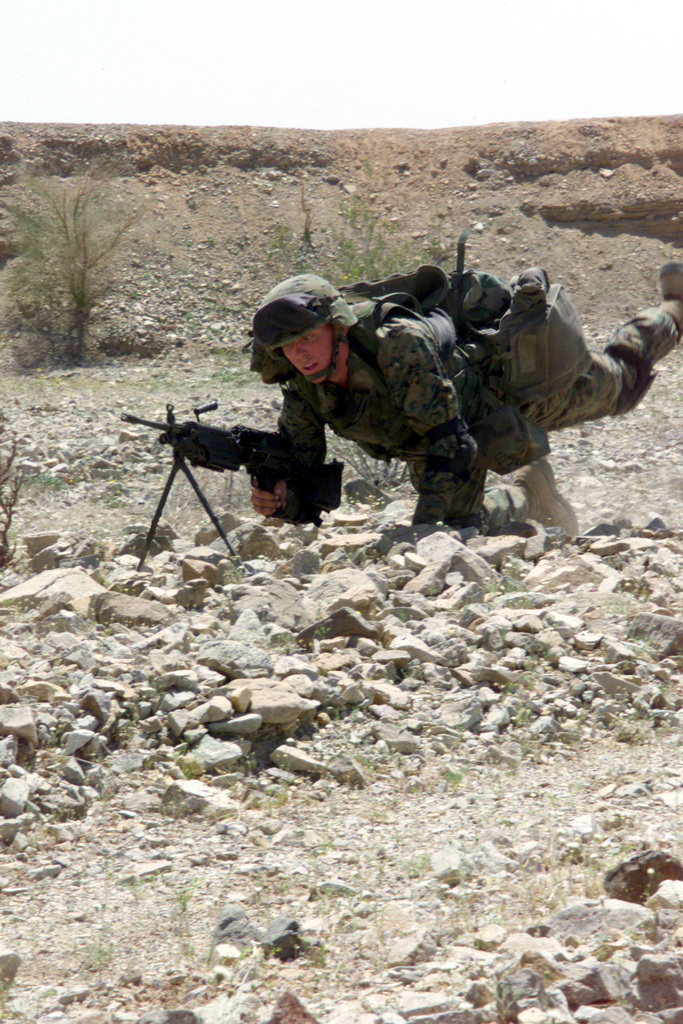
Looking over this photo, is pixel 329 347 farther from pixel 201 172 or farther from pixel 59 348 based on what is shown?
pixel 201 172

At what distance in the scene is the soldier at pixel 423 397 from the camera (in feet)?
13.5

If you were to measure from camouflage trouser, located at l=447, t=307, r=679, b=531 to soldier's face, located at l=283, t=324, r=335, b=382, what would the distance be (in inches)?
33.4

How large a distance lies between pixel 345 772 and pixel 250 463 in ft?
6.14

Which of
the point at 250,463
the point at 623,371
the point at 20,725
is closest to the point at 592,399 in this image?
the point at 623,371

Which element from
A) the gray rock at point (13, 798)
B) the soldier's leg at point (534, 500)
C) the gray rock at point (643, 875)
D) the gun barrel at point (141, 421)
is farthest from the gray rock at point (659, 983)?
the soldier's leg at point (534, 500)

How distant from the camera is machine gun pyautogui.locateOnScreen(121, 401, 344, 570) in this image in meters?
4.12

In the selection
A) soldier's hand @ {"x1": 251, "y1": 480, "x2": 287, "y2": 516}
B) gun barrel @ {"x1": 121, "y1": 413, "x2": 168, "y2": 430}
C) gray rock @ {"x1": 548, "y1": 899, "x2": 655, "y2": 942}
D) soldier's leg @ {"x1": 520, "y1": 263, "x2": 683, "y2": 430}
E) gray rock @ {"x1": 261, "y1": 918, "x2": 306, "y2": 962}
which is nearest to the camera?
gray rock @ {"x1": 548, "y1": 899, "x2": 655, "y2": 942}

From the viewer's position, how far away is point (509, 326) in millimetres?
4785

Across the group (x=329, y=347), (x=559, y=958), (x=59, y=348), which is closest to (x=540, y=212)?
(x=59, y=348)

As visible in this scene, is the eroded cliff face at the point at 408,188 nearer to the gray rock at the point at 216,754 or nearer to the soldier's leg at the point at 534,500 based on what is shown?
the soldier's leg at the point at 534,500

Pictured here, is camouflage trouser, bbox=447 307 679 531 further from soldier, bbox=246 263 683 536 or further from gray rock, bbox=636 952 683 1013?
gray rock, bbox=636 952 683 1013

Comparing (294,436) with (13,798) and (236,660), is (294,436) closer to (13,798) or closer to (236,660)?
(236,660)

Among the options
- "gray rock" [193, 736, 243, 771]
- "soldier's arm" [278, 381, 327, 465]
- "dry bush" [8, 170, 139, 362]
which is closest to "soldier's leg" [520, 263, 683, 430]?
"soldier's arm" [278, 381, 327, 465]

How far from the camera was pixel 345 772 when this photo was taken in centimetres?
270
